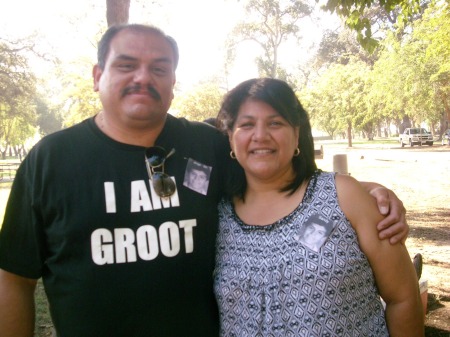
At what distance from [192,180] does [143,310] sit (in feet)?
2.21

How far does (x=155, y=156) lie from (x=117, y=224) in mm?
385

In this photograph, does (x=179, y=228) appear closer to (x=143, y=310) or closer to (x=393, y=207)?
(x=143, y=310)

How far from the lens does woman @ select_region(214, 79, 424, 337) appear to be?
2068 millimetres

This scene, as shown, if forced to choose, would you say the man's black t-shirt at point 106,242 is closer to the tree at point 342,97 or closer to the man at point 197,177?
the man at point 197,177

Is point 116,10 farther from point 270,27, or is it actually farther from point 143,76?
point 270,27

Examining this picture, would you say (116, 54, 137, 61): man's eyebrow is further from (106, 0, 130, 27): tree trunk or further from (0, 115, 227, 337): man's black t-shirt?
(106, 0, 130, 27): tree trunk

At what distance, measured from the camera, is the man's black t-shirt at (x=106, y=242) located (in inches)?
83.0

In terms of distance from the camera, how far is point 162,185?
2.22 metres

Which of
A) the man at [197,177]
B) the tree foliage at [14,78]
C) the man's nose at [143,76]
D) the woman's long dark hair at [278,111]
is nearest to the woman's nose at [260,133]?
the woman's long dark hair at [278,111]

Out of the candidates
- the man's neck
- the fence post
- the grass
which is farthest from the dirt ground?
the grass

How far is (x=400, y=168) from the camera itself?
20.9m

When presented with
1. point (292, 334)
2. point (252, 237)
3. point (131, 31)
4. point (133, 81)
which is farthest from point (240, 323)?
point (131, 31)

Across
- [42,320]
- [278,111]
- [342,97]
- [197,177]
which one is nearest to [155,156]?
[197,177]

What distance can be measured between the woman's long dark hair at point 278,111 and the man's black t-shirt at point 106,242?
1.14 ft
